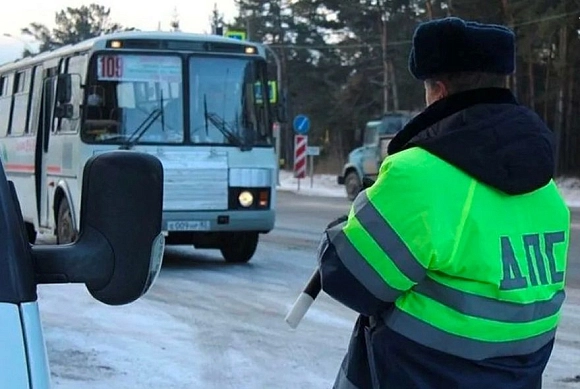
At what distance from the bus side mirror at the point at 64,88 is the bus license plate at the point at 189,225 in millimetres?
2074

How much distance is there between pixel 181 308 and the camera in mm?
10398

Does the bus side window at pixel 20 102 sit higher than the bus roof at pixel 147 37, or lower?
lower

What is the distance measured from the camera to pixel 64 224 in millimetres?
13750

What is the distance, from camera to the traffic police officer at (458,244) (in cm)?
276

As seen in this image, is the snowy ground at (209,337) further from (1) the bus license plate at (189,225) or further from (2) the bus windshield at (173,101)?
(2) the bus windshield at (173,101)

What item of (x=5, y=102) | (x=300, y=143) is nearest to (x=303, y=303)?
(x=5, y=102)

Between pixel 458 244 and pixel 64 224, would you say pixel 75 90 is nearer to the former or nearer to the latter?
pixel 64 224

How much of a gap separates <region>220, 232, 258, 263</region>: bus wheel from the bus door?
2.34 metres

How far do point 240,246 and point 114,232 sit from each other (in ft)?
38.3

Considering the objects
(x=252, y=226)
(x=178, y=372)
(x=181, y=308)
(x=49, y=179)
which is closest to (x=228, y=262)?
(x=252, y=226)

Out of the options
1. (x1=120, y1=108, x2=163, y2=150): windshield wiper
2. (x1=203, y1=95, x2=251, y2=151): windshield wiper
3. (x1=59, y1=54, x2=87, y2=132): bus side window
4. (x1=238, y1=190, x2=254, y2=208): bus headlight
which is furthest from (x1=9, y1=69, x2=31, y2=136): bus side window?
(x1=238, y1=190, x2=254, y2=208): bus headlight

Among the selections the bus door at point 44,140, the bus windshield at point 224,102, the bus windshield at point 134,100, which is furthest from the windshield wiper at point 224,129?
the bus door at point 44,140

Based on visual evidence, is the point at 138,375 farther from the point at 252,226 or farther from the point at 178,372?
the point at 252,226

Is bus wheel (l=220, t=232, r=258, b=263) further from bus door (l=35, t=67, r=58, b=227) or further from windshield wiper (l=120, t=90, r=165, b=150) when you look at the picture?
bus door (l=35, t=67, r=58, b=227)
